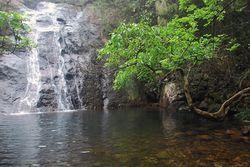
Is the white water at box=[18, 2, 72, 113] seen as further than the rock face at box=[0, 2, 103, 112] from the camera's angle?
No

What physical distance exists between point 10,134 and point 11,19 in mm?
7124

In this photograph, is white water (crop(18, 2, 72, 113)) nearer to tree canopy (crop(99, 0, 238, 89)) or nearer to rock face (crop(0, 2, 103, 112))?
rock face (crop(0, 2, 103, 112))

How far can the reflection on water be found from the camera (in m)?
10.5

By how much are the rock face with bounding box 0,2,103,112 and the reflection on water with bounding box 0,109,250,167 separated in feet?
45.5

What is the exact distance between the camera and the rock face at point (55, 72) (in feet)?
105

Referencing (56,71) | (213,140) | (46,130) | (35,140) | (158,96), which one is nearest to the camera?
(213,140)

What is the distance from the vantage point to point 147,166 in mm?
9758

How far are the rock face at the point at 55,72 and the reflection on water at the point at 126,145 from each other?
13866mm

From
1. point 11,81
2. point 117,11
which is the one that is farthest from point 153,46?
point 117,11

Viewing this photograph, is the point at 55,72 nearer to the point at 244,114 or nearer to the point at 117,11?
the point at 117,11

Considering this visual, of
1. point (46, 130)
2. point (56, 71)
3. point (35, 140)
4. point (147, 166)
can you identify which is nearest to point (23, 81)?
point (56, 71)

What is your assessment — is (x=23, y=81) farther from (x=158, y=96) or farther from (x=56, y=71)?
(x=158, y=96)

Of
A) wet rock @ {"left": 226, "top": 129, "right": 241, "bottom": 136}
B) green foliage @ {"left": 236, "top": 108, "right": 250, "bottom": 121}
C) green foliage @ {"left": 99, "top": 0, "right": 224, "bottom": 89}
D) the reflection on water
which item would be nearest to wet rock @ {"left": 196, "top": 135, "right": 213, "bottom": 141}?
the reflection on water

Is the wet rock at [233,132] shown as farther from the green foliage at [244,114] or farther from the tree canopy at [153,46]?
the tree canopy at [153,46]
